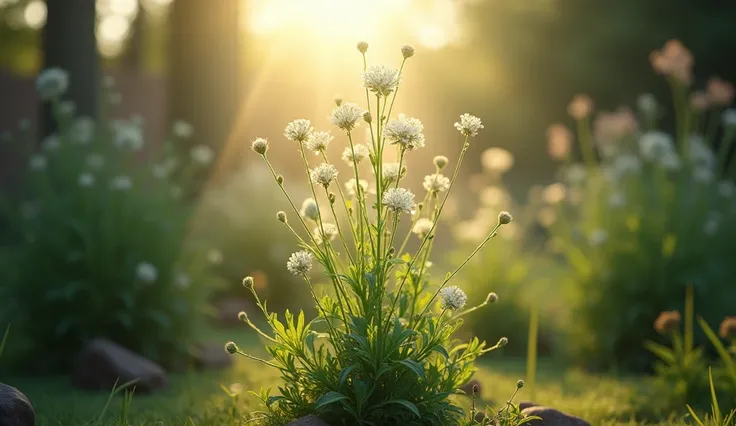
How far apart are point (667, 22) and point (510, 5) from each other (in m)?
3.93

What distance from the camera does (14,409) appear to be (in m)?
2.63

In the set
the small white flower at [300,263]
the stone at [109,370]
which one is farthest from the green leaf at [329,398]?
the stone at [109,370]

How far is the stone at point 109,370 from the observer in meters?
4.03

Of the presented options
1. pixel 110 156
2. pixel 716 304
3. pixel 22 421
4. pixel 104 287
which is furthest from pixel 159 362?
→ pixel 716 304

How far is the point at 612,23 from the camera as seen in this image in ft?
57.7

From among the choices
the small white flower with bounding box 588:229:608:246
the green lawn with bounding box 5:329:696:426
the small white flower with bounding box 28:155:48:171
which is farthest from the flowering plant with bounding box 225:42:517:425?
the small white flower with bounding box 28:155:48:171

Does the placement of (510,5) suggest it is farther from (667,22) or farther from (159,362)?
(159,362)

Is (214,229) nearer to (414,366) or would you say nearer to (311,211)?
(311,211)

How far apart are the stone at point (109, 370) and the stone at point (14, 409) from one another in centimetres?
127

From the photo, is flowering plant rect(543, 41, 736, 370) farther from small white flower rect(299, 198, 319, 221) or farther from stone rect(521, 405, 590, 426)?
small white flower rect(299, 198, 319, 221)

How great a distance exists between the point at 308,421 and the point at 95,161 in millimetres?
2857

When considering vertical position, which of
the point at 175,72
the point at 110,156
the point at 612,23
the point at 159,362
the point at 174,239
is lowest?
the point at 159,362

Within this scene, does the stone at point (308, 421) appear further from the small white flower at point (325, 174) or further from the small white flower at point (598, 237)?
the small white flower at point (598, 237)

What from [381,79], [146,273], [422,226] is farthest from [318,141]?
[146,273]
